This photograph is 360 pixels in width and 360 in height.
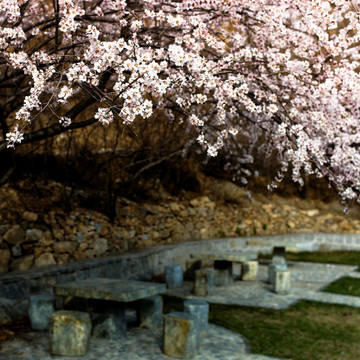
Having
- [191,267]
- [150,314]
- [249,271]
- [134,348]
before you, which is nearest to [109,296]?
[134,348]

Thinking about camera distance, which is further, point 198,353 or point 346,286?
point 346,286

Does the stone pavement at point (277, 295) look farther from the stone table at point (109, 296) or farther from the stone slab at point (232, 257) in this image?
the stone table at point (109, 296)

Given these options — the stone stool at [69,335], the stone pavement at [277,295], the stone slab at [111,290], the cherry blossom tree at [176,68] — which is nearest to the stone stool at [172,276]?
the stone pavement at [277,295]

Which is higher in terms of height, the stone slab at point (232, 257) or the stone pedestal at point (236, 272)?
the stone slab at point (232, 257)

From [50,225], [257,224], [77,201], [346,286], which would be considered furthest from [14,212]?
[257,224]

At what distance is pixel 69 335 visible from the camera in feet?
15.4

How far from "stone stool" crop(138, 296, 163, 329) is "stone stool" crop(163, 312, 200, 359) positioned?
0.91m

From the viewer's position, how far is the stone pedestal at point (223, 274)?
857 centimetres

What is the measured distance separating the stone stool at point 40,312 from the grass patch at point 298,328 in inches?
71.2

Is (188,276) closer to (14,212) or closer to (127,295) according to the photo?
(14,212)

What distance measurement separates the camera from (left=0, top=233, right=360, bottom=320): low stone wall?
6078 millimetres

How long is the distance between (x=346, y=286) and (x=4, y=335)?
585 cm

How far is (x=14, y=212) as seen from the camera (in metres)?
7.72

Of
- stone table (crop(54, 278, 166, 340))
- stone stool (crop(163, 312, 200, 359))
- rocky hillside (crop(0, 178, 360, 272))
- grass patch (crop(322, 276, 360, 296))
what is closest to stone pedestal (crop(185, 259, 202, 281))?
rocky hillside (crop(0, 178, 360, 272))
